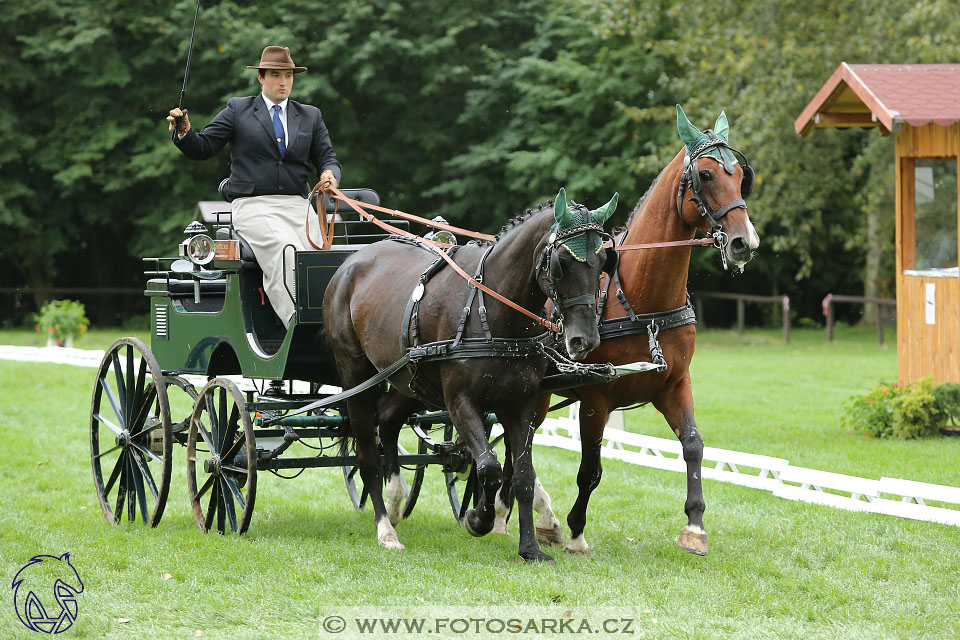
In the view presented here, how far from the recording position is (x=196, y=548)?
6.85 metres

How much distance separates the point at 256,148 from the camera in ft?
25.2

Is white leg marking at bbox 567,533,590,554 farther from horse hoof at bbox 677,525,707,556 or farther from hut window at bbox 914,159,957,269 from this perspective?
hut window at bbox 914,159,957,269

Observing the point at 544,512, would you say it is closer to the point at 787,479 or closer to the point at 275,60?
the point at 787,479

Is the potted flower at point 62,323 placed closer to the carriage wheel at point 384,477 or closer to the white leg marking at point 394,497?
the carriage wheel at point 384,477

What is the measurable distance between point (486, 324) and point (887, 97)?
6.91 meters

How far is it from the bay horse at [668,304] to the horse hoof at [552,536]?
0.78ft

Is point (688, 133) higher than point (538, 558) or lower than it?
higher

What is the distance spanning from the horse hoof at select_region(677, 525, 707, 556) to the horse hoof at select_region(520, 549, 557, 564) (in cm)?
75

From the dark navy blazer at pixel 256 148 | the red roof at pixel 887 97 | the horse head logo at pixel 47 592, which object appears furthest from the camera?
the red roof at pixel 887 97

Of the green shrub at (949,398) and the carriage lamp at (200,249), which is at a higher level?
the carriage lamp at (200,249)

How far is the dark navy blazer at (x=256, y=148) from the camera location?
7621 millimetres

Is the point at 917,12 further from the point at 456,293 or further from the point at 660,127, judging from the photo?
the point at 456,293

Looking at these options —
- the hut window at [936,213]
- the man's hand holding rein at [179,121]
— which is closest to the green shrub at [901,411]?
the hut window at [936,213]

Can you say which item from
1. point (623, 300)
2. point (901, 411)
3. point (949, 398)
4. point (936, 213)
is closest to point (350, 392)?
point (623, 300)
